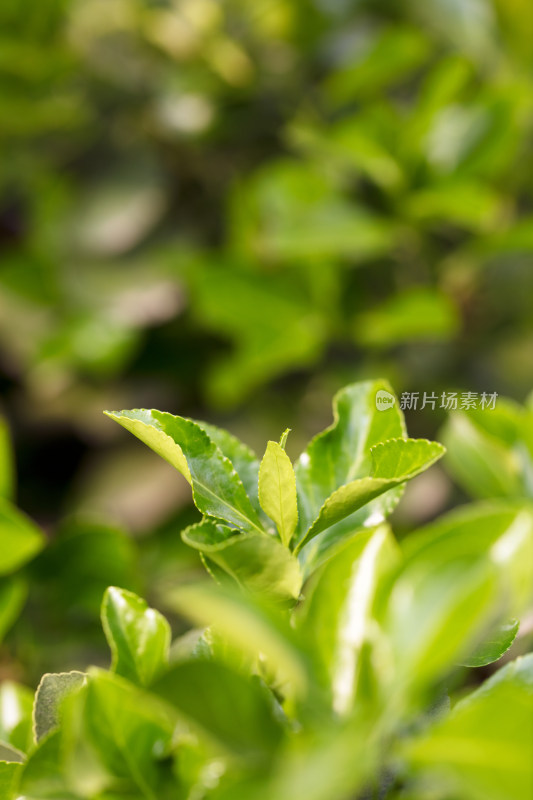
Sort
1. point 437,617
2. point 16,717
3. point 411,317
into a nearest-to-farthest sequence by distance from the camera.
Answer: point 437,617 → point 16,717 → point 411,317

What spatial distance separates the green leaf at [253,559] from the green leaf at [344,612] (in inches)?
0.6

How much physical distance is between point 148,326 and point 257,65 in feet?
0.88

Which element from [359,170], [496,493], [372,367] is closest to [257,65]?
[359,170]

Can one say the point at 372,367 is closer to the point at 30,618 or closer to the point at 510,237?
the point at 510,237

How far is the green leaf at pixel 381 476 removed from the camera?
18 centimetres

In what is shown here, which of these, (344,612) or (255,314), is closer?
(344,612)

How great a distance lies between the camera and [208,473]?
0.66ft

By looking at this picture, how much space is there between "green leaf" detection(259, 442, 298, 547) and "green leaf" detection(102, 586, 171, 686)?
4cm

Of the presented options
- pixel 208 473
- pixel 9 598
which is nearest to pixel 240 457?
pixel 208 473

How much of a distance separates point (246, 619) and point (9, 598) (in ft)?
0.66

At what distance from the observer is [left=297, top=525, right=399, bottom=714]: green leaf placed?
157mm

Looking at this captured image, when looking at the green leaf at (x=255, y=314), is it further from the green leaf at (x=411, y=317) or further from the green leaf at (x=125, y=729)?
the green leaf at (x=125, y=729)

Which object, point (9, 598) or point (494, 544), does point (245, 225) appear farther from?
point (494, 544)

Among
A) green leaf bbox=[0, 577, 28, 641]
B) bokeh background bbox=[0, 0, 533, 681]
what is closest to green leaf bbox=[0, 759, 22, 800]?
green leaf bbox=[0, 577, 28, 641]
